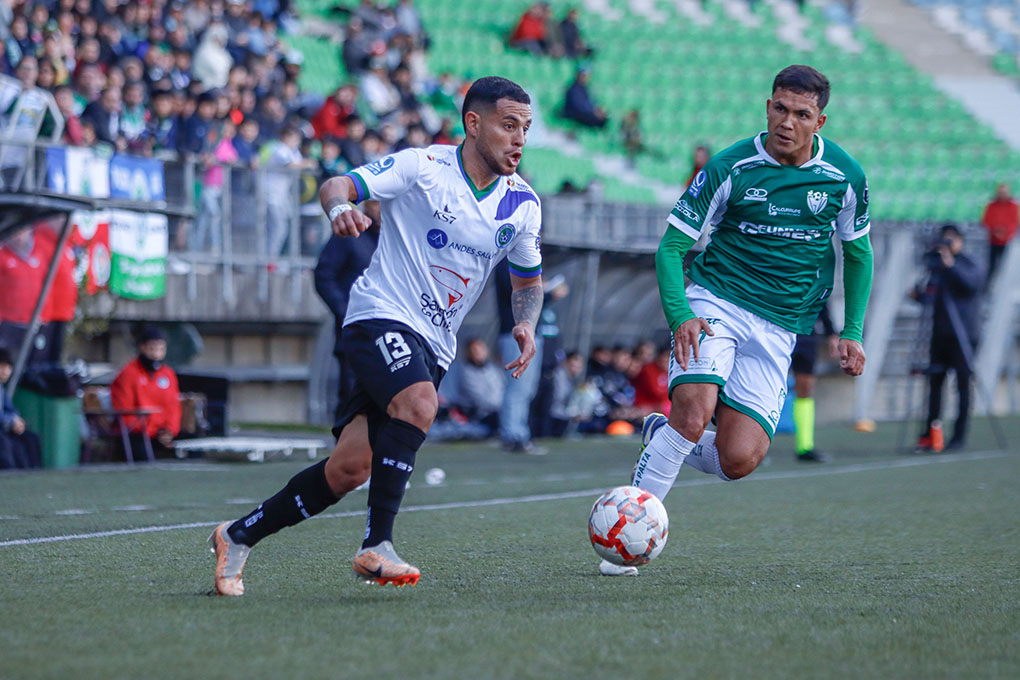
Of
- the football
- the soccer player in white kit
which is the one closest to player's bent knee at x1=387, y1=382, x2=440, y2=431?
the soccer player in white kit

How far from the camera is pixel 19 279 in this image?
36.0 ft

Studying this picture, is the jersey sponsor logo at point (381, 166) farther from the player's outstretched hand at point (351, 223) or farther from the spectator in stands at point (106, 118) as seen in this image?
the spectator in stands at point (106, 118)

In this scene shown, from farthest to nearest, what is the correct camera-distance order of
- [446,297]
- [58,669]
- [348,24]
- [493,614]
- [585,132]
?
[585,132] → [348,24] → [446,297] → [493,614] → [58,669]

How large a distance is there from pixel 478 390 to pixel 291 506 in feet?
32.6

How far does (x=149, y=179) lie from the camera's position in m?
12.0

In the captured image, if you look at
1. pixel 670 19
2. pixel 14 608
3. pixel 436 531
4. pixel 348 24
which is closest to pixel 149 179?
pixel 436 531

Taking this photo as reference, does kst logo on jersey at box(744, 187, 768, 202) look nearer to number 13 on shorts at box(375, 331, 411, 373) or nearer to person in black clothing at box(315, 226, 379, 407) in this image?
number 13 on shorts at box(375, 331, 411, 373)

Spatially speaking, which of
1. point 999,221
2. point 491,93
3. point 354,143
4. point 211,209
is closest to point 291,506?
point 491,93

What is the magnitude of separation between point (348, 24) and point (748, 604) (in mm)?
18962

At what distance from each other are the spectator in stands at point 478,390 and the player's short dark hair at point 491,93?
978cm

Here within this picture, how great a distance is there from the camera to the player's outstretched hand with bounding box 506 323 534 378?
16.5 feet

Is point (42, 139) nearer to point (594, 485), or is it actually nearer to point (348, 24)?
point (594, 485)

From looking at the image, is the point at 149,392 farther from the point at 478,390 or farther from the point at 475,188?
the point at 475,188

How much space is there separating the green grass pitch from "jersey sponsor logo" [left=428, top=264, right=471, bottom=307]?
3.33 ft
